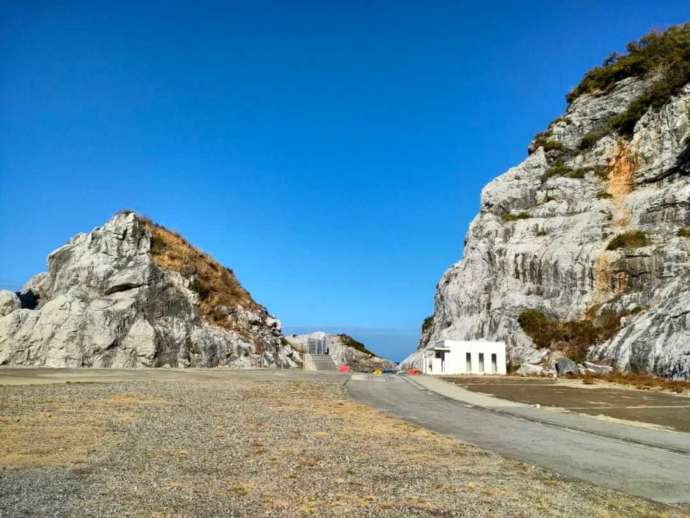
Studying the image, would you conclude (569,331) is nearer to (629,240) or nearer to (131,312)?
(629,240)

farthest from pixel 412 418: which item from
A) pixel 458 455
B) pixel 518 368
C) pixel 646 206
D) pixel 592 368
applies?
pixel 646 206

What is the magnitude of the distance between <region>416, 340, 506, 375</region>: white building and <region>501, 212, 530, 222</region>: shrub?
16.8m

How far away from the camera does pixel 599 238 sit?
144 ft

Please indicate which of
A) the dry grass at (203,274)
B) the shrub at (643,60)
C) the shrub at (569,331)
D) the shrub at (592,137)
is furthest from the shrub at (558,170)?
the dry grass at (203,274)

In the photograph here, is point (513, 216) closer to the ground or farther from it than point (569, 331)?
farther from it

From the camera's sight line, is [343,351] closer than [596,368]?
No

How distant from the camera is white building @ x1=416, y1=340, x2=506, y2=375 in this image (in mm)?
38875

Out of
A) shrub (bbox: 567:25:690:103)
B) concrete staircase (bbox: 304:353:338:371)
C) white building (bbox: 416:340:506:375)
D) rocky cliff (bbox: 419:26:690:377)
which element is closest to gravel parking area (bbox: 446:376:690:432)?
rocky cliff (bbox: 419:26:690:377)

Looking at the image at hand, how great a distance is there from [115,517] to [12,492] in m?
1.87

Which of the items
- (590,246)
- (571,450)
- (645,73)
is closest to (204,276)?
(590,246)

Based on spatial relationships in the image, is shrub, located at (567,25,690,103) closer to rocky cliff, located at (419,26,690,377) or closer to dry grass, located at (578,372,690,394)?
rocky cliff, located at (419,26,690,377)

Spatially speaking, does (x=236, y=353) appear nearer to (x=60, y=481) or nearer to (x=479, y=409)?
(x=479, y=409)

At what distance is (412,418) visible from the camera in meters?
14.7

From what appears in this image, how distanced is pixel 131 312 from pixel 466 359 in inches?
1000
